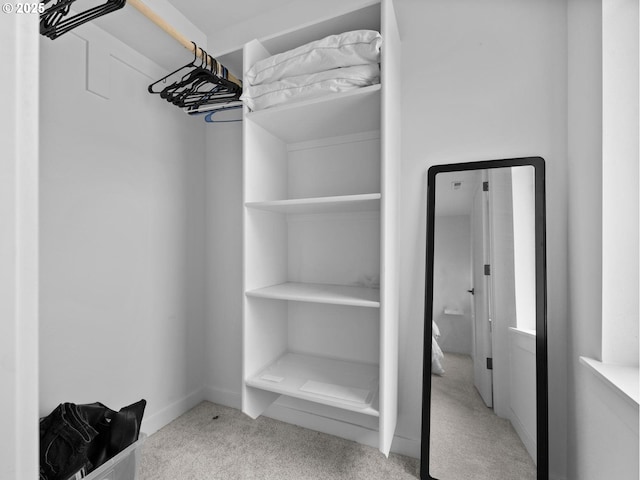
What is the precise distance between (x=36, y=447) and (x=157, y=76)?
190 cm

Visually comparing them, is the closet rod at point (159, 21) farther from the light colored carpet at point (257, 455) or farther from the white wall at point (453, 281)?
the light colored carpet at point (257, 455)

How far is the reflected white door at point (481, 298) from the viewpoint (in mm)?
1309

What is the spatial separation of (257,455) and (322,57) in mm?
1858

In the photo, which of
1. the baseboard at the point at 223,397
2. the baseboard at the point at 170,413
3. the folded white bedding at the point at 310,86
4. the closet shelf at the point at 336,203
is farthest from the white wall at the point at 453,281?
the baseboard at the point at 170,413

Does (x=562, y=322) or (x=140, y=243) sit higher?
(x=140, y=243)

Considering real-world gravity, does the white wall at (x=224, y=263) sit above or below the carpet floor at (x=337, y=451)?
above

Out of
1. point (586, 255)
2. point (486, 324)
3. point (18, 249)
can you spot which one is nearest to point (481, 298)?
point (486, 324)

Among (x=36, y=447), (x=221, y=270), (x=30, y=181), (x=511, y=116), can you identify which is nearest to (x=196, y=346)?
(x=221, y=270)

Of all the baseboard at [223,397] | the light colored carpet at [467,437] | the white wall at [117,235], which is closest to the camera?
the light colored carpet at [467,437]

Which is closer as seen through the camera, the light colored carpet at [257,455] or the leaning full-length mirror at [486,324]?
the leaning full-length mirror at [486,324]

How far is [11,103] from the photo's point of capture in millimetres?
489

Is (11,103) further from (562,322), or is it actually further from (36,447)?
(562,322)

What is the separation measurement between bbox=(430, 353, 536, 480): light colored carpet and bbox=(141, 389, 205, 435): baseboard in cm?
145

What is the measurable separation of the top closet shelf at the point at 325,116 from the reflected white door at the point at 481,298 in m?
0.60
